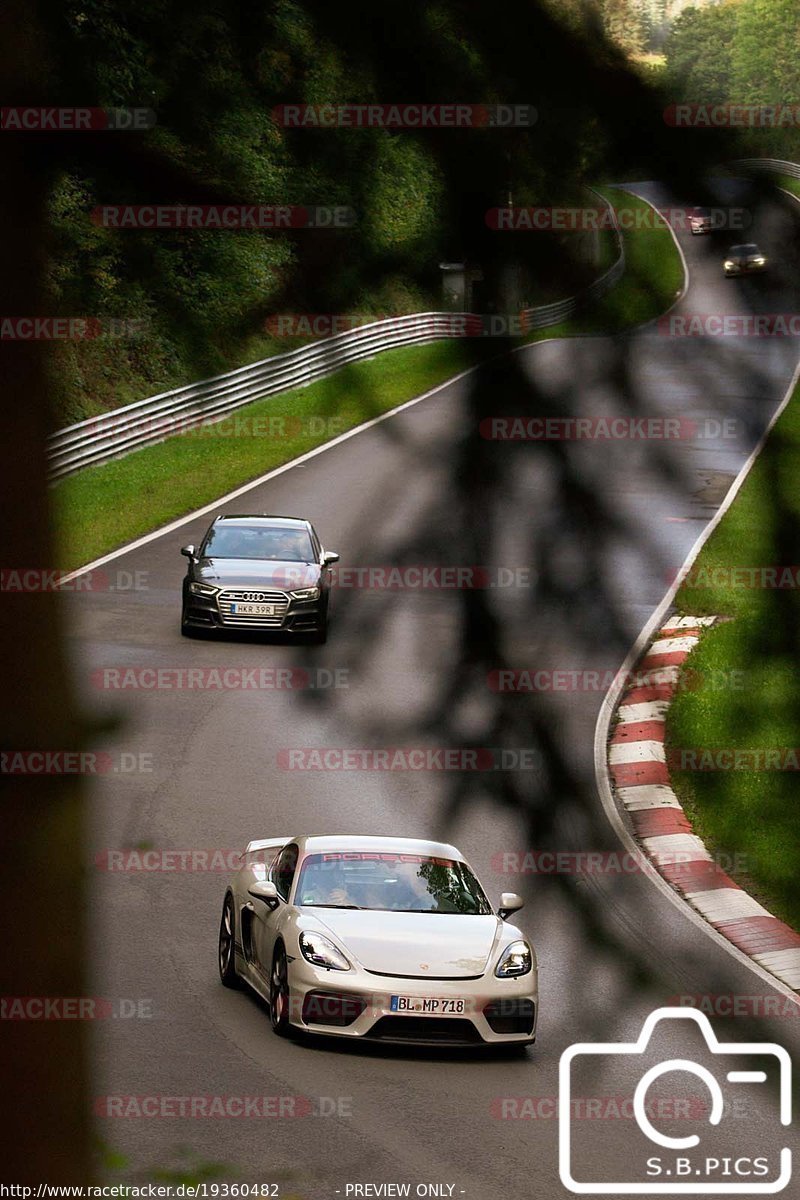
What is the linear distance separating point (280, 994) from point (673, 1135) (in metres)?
2.51

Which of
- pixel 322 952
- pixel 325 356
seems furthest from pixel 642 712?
pixel 325 356

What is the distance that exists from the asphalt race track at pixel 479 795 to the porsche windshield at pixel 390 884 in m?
0.72

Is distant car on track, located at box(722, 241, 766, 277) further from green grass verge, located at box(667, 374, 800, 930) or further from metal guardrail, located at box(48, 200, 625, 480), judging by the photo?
green grass verge, located at box(667, 374, 800, 930)

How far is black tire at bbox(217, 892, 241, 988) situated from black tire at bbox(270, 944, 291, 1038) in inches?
27.3

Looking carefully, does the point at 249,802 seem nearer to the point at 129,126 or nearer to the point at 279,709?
the point at 279,709

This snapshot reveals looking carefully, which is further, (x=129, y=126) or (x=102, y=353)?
(x=102, y=353)

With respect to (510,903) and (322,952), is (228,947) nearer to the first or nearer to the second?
(322,952)

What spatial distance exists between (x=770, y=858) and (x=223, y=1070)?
248 inches

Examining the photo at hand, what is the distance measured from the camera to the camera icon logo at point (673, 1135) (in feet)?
26.1

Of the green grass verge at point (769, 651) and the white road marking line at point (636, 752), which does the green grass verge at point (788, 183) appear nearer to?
the green grass verge at point (769, 651)

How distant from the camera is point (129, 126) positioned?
14.2ft

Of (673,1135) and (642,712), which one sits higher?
(642,712)

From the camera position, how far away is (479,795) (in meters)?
5.91

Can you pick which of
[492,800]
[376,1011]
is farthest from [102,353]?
[492,800]
